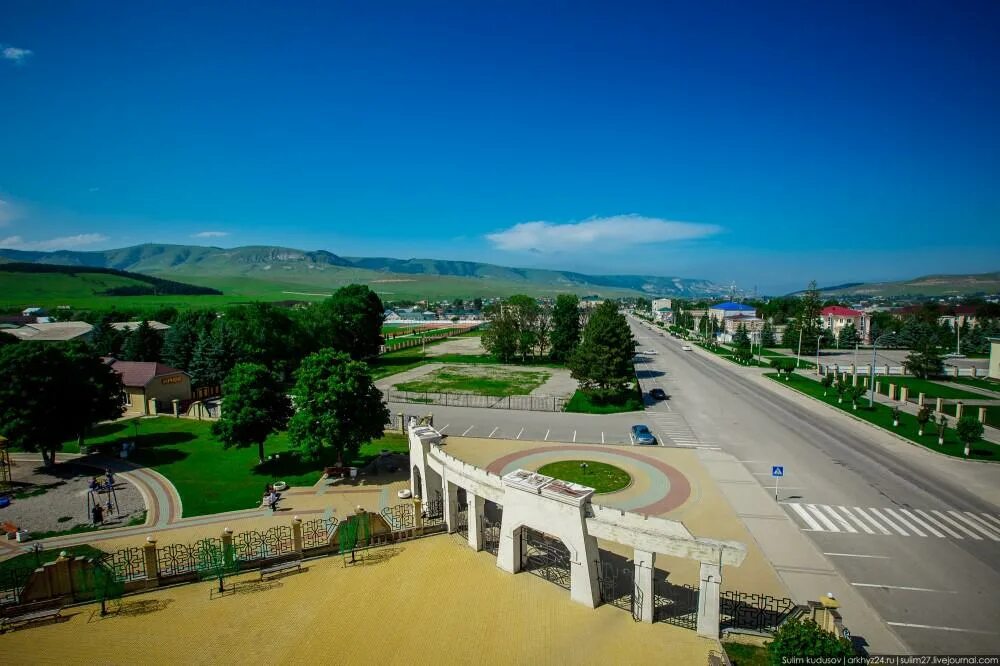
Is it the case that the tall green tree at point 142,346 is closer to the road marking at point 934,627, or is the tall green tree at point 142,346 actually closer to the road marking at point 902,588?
the road marking at point 902,588

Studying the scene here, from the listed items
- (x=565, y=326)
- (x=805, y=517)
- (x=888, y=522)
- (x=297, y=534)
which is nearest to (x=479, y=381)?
(x=565, y=326)

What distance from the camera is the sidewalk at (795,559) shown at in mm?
16125

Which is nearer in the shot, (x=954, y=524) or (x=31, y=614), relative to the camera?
(x=31, y=614)

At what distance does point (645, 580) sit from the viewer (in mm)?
15125

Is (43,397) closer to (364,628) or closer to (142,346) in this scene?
(364,628)

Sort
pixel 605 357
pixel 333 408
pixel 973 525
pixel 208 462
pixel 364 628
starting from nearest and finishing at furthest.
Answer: pixel 364 628, pixel 973 525, pixel 333 408, pixel 208 462, pixel 605 357

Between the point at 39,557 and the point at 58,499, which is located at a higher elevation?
the point at 39,557

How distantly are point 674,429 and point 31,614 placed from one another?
3907 cm

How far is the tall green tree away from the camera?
62750 millimetres

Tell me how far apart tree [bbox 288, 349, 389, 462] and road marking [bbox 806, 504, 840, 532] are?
965 inches

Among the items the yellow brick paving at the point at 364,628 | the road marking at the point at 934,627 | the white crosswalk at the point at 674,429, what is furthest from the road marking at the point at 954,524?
the yellow brick paving at the point at 364,628

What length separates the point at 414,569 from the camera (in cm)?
1830

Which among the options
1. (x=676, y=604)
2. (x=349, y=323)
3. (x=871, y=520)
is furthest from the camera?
(x=349, y=323)

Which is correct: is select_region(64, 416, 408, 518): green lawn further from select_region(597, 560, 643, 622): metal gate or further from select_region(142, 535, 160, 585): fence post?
select_region(597, 560, 643, 622): metal gate
